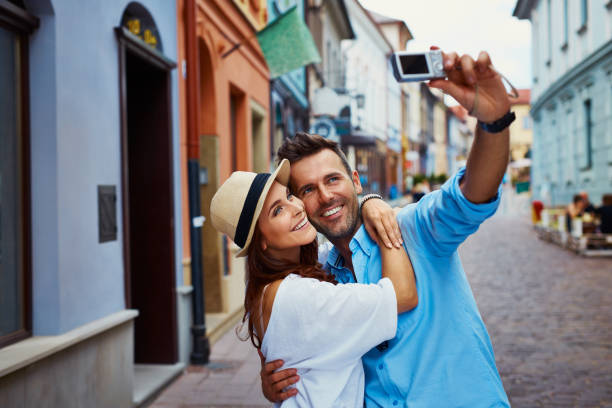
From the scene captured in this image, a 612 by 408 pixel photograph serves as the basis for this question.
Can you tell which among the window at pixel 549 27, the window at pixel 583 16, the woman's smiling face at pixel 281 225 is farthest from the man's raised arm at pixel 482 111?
the window at pixel 549 27

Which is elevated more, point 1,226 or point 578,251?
point 1,226

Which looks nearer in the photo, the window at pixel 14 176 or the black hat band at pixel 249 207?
the black hat band at pixel 249 207

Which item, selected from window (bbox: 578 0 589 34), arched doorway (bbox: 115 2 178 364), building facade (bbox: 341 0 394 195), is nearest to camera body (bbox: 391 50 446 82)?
arched doorway (bbox: 115 2 178 364)

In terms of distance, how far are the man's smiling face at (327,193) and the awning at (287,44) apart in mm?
6857

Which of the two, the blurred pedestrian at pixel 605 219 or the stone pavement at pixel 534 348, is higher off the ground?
the blurred pedestrian at pixel 605 219

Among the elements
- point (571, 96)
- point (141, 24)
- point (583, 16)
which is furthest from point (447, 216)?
point (571, 96)

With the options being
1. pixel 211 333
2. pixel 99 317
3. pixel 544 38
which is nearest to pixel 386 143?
pixel 544 38

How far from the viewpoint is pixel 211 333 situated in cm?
787

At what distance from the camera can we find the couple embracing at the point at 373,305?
205 centimetres

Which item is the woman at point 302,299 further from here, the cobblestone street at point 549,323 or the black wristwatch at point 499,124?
the cobblestone street at point 549,323

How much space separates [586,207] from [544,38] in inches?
500

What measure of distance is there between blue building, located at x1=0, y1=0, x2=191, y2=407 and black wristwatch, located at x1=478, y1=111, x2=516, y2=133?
294cm

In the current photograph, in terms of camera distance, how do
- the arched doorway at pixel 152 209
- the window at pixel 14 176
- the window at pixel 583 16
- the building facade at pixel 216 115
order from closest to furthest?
the window at pixel 14 176
the arched doorway at pixel 152 209
the building facade at pixel 216 115
the window at pixel 583 16

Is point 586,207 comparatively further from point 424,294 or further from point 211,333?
point 424,294
